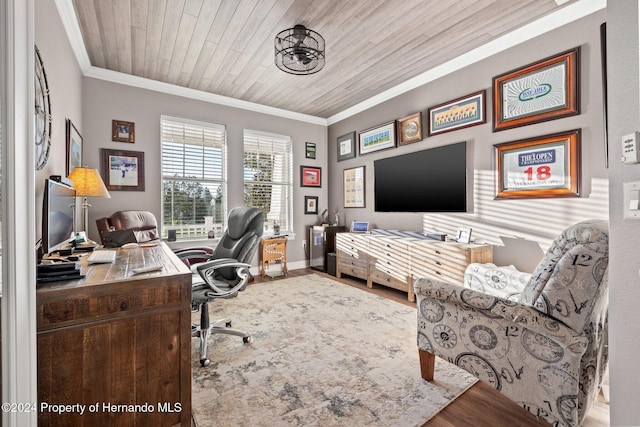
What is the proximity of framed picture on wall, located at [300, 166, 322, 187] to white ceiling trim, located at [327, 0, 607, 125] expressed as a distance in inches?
63.3

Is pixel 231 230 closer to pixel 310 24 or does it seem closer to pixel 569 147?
pixel 310 24

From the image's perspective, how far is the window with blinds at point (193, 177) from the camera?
3.86m

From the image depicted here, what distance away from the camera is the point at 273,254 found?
4484mm

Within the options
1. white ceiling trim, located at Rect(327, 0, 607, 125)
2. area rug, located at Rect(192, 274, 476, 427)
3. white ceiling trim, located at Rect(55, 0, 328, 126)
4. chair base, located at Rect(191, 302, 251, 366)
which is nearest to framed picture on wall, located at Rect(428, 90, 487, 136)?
white ceiling trim, located at Rect(327, 0, 607, 125)

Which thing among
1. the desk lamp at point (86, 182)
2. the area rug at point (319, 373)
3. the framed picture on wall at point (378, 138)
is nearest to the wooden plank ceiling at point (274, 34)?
the framed picture on wall at point (378, 138)

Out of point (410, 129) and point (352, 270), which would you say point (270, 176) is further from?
point (410, 129)

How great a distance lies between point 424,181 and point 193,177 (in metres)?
3.21

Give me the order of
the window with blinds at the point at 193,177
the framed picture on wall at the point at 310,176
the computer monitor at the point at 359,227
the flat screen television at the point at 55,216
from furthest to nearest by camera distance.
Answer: the framed picture on wall at the point at 310,176 → the computer monitor at the point at 359,227 → the window with blinds at the point at 193,177 → the flat screen television at the point at 55,216

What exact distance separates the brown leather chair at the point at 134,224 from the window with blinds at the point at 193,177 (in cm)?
52

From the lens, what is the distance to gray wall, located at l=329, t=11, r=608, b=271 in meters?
2.25

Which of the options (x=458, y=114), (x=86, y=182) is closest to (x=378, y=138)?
(x=458, y=114)

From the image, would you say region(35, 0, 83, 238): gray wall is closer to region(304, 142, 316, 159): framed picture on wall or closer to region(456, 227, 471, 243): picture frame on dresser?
region(304, 142, 316, 159): framed picture on wall

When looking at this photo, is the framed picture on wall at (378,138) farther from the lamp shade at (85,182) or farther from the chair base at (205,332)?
the lamp shade at (85,182)

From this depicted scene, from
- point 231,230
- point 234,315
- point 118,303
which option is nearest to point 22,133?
point 118,303
